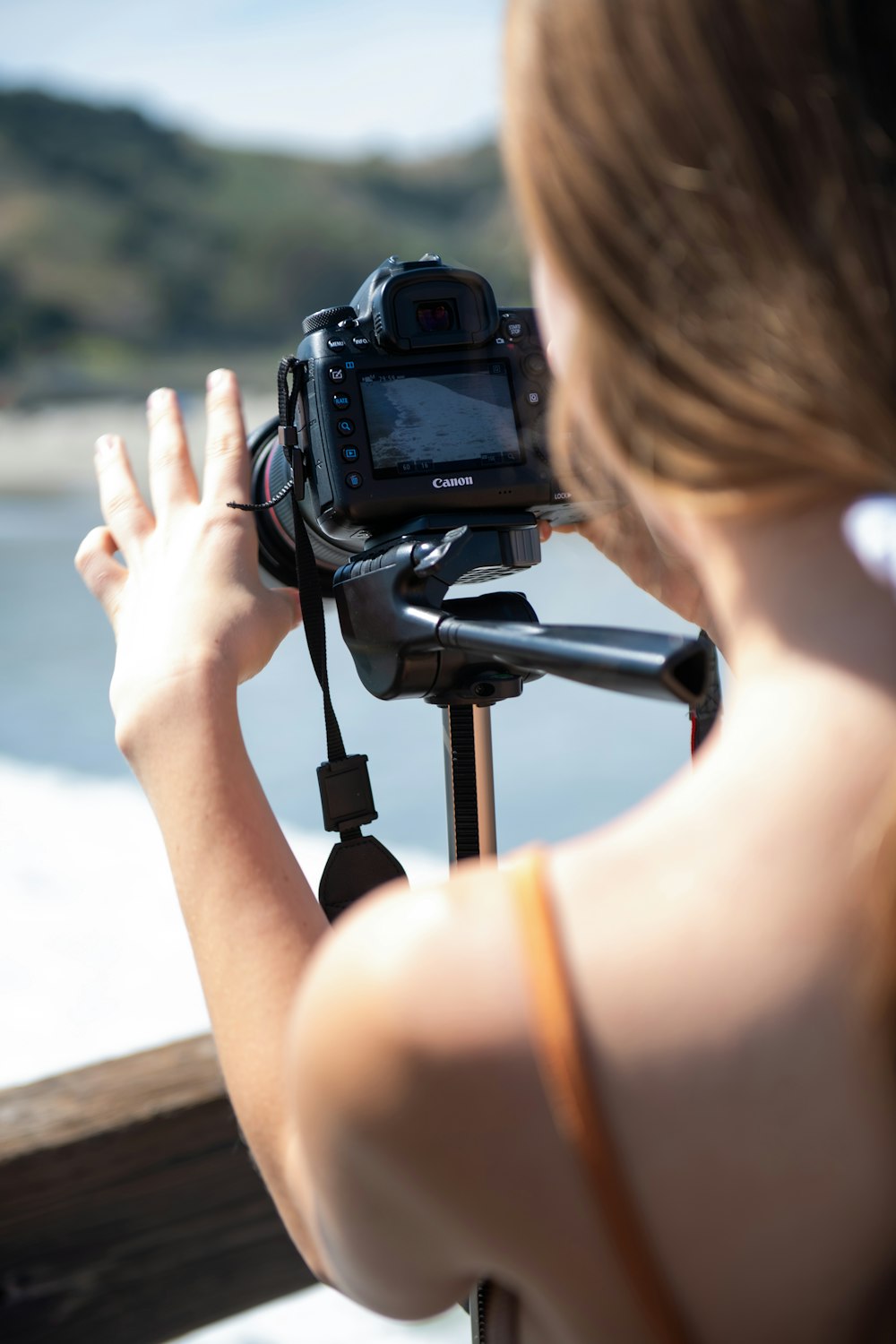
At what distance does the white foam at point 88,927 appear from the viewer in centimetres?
171

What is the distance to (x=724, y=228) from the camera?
33cm

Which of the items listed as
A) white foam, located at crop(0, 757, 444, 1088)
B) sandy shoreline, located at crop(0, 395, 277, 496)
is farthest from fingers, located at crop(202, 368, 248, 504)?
sandy shoreline, located at crop(0, 395, 277, 496)

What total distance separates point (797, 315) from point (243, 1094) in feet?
1.08

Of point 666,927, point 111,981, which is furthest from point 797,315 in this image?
point 111,981

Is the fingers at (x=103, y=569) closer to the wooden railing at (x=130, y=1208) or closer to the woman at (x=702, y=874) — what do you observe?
the woman at (x=702, y=874)

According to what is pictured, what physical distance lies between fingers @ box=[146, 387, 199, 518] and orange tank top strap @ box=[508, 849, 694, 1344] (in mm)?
346

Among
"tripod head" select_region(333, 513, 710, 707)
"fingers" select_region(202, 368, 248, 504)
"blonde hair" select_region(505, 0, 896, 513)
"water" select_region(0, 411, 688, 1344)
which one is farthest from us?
"water" select_region(0, 411, 688, 1344)

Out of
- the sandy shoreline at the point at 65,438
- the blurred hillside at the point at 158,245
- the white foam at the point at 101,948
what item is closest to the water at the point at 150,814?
the white foam at the point at 101,948

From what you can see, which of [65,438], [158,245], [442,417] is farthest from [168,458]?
[158,245]

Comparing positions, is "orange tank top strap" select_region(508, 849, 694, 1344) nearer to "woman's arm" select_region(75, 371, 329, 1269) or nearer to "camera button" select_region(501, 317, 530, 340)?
"woman's arm" select_region(75, 371, 329, 1269)

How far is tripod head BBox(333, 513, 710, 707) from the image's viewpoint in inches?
17.4

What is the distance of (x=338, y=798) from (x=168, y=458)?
0.19 m

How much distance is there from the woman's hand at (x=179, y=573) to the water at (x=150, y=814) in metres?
0.27

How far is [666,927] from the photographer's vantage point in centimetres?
33
